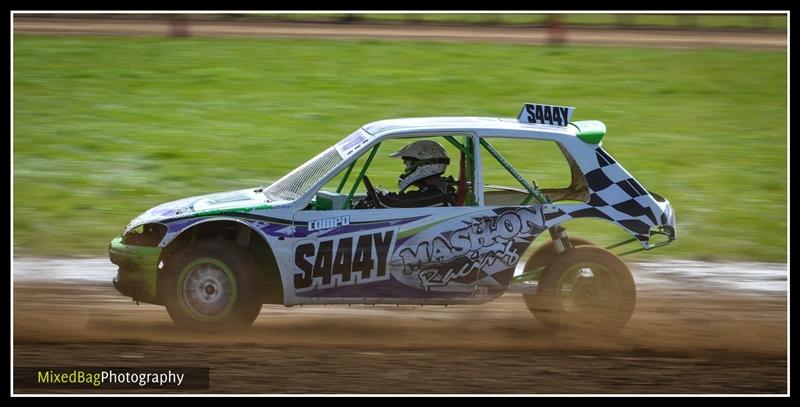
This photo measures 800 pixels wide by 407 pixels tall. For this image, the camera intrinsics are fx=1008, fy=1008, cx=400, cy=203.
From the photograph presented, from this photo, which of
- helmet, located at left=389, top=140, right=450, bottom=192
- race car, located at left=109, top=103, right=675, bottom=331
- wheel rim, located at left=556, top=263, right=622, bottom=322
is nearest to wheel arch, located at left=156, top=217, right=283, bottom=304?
race car, located at left=109, top=103, right=675, bottom=331

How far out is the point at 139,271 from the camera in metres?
7.20

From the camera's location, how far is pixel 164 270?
282 inches

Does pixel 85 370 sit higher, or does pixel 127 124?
pixel 127 124

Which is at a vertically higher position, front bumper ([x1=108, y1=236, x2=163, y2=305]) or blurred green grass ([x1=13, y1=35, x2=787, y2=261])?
blurred green grass ([x1=13, y1=35, x2=787, y2=261])

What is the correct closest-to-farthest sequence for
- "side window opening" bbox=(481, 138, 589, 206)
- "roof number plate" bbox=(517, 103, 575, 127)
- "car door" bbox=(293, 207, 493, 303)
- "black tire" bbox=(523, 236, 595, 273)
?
"car door" bbox=(293, 207, 493, 303)
"roof number plate" bbox=(517, 103, 575, 127)
"black tire" bbox=(523, 236, 595, 273)
"side window opening" bbox=(481, 138, 589, 206)

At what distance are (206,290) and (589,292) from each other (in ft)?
9.04

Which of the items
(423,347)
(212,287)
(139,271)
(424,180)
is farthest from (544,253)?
(139,271)

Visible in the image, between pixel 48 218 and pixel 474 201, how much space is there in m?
5.58

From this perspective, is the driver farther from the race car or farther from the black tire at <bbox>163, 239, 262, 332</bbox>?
the black tire at <bbox>163, 239, 262, 332</bbox>

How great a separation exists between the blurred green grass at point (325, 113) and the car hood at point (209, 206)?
2617 millimetres

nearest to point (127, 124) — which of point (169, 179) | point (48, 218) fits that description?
point (169, 179)

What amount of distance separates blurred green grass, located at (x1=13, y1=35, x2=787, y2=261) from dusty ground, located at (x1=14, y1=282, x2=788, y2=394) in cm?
207

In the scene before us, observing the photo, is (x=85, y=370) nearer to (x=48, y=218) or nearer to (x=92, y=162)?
(x=48, y=218)

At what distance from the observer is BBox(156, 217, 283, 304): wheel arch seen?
23.5 feet
